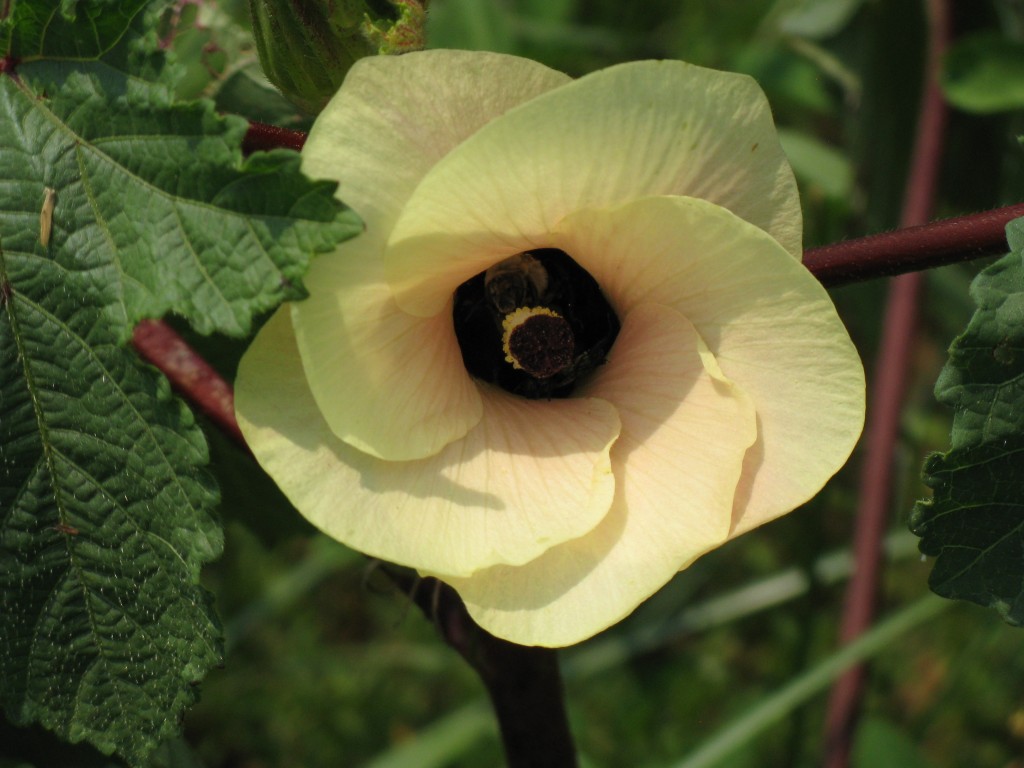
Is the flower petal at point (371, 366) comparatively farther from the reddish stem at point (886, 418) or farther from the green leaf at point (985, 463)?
the reddish stem at point (886, 418)

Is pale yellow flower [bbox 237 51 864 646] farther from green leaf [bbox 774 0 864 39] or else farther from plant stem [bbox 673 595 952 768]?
green leaf [bbox 774 0 864 39]

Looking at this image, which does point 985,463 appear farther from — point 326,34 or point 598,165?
point 326,34

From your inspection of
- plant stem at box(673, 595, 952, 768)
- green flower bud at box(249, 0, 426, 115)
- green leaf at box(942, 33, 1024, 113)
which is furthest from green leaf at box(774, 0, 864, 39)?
green flower bud at box(249, 0, 426, 115)

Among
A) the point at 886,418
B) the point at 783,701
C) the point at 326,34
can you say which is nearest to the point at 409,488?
the point at 326,34


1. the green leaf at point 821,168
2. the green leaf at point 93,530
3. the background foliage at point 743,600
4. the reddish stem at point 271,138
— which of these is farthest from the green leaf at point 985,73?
the green leaf at point 93,530

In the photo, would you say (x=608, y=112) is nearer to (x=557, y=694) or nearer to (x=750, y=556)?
(x=557, y=694)

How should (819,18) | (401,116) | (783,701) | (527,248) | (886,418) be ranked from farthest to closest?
(819,18) < (886,418) < (783,701) < (527,248) < (401,116)

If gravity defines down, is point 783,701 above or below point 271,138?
below
